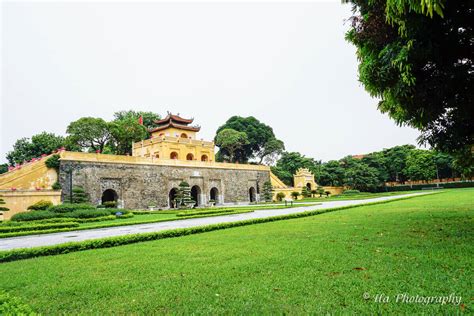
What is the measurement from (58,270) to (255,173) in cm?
3060

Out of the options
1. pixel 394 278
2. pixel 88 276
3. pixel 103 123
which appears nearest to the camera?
pixel 394 278

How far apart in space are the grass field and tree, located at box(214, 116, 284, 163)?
41.4m

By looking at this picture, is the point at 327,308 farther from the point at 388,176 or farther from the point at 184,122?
the point at 388,176

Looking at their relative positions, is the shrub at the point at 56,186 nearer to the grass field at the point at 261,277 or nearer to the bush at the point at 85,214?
the bush at the point at 85,214

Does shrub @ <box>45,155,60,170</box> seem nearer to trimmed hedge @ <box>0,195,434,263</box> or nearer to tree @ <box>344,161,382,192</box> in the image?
trimmed hedge @ <box>0,195,434,263</box>

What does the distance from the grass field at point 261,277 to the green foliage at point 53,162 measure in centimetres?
1690

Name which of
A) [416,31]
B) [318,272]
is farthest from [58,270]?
[416,31]

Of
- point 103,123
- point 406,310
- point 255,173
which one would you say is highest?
point 103,123

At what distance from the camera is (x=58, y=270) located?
183 inches

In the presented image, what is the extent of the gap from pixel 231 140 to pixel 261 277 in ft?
126

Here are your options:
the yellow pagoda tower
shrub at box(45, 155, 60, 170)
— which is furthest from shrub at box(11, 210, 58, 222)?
the yellow pagoda tower

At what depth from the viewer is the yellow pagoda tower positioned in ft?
102

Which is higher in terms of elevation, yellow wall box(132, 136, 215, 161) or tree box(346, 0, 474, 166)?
yellow wall box(132, 136, 215, 161)

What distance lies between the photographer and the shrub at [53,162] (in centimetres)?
2019
